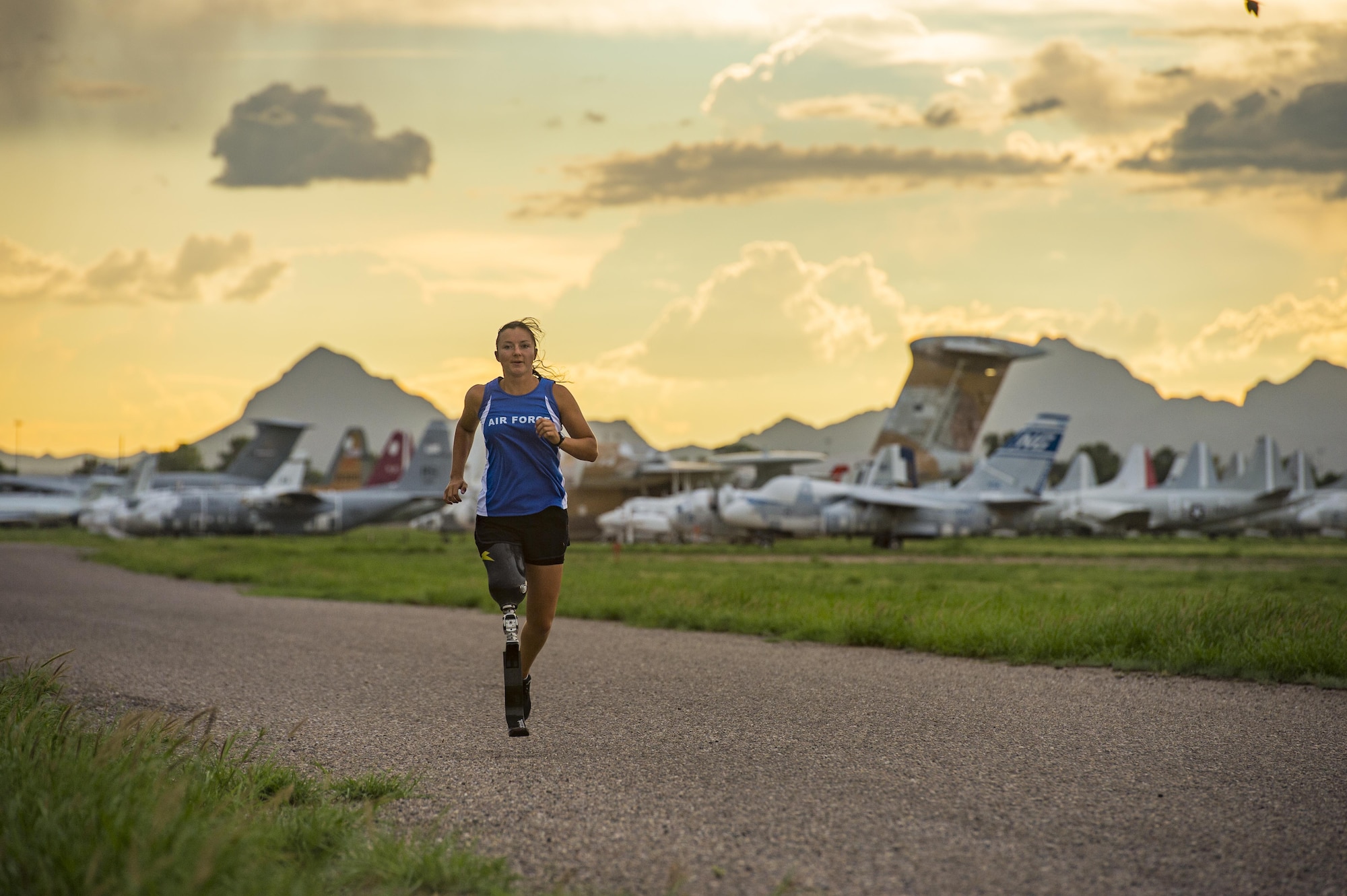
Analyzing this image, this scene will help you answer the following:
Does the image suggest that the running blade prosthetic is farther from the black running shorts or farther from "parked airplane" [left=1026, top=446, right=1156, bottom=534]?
"parked airplane" [left=1026, top=446, right=1156, bottom=534]

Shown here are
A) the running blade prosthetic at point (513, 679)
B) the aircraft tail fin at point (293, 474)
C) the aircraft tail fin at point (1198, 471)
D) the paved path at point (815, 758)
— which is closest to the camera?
the paved path at point (815, 758)

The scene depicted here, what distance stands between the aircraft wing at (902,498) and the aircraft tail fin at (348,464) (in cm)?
4265

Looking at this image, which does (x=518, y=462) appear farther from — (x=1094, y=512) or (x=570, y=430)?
(x=1094, y=512)

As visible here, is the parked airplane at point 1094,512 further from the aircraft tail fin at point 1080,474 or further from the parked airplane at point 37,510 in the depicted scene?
the parked airplane at point 37,510

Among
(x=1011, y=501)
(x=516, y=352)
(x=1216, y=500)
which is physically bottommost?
(x=1216, y=500)

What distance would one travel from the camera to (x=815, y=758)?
17.3 ft

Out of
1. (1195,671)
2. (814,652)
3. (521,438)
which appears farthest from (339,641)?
(1195,671)

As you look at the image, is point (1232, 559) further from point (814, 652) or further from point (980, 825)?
point (980, 825)

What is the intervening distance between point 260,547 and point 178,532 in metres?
13.7

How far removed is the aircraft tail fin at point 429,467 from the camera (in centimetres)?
5391

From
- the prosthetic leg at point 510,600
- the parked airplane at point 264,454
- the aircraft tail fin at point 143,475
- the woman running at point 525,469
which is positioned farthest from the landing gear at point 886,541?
the aircraft tail fin at point 143,475

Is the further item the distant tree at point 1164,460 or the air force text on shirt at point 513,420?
the distant tree at point 1164,460

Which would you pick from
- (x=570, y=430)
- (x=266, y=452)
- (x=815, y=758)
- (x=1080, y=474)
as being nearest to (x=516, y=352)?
(x=570, y=430)

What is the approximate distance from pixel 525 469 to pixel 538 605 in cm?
78
